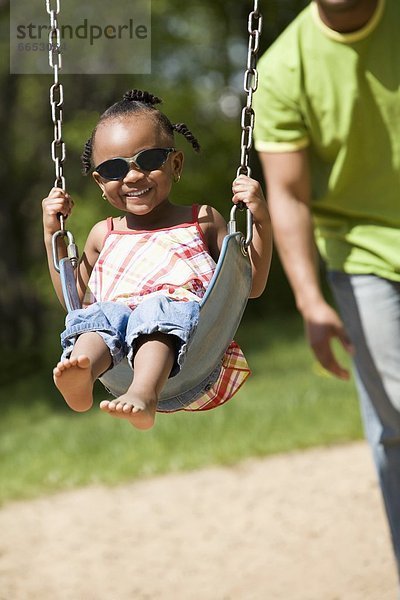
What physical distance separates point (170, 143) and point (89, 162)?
0.21m

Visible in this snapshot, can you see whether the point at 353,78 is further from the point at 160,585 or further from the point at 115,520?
the point at 115,520

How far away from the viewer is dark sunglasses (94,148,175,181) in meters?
2.03

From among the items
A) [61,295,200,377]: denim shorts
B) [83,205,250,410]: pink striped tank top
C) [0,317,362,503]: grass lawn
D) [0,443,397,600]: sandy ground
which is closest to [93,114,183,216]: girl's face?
[83,205,250,410]: pink striped tank top

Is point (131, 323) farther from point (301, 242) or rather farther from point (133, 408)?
point (301, 242)

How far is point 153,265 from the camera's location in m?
2.15

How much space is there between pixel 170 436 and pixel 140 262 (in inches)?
214

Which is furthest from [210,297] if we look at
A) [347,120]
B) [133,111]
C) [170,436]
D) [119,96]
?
[119,96]

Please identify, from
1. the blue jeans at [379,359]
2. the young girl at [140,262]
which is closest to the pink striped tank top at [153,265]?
the young girl at [140,262]

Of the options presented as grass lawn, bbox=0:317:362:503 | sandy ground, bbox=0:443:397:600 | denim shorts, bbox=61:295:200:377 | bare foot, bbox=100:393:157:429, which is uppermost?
denim shorts, bbox=61:295:200:377

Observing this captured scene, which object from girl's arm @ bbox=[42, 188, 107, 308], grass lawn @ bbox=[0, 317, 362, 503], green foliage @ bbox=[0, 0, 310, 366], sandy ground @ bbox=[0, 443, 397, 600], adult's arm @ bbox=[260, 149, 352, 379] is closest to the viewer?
girl's arm @ bbox=[42, 188, 107, 308]

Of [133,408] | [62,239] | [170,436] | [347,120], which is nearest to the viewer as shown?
[133,408]

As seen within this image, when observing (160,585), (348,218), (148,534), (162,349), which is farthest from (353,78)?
(148,534)

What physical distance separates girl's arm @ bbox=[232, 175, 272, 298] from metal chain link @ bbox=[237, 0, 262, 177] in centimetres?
4

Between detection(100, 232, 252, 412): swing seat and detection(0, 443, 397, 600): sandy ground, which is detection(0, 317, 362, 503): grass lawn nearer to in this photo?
detection(0, 443, 397, 600): sandy ground
